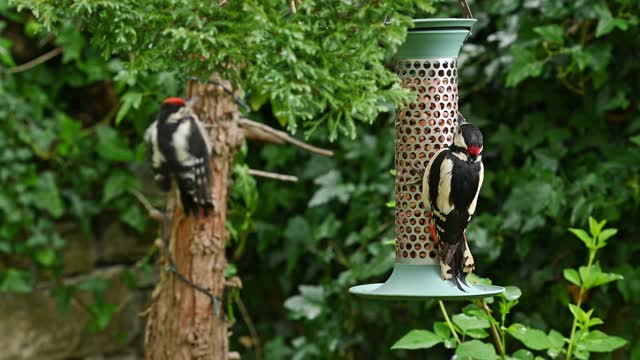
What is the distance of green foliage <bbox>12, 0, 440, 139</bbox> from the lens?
1.43 metres

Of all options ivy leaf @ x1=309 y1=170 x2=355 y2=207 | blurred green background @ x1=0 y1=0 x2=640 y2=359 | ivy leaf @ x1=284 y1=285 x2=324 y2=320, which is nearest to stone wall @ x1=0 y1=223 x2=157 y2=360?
blurred green background @ x1=0 y1=0 x2=640 y2=359

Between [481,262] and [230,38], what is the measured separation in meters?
1.66

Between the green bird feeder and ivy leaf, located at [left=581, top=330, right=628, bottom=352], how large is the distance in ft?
0.89

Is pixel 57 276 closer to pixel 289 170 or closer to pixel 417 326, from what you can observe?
pixel 289 170

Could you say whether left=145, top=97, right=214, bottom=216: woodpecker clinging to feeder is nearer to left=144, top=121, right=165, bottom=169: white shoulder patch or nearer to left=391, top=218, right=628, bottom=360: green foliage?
left=144, top=121, right=165, bottom=169: white shoulder patch

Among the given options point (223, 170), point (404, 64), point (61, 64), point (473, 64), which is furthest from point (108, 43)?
point (61, 64)

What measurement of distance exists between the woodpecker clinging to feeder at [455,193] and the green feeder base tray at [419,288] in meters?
0.02

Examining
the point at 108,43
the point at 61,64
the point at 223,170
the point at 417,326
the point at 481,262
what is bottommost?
the point at 417,326

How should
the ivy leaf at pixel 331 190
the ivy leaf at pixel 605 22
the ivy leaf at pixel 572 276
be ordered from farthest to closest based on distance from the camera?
the ivy leaf at pixel 331 190 < the ivy leaf at pixel 605 22 < the ivy leaf at pixel 572 276

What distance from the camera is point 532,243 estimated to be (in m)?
2.86

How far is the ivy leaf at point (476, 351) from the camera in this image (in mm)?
1710

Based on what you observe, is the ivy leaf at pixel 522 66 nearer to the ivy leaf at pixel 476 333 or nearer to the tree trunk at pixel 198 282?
the tree trunk at pixel 198 282

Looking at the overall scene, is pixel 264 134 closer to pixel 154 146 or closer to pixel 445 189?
pixel 154 146

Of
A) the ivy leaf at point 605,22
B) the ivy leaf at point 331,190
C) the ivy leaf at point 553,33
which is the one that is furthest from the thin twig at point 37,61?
the ivy leaf at point 605,22
